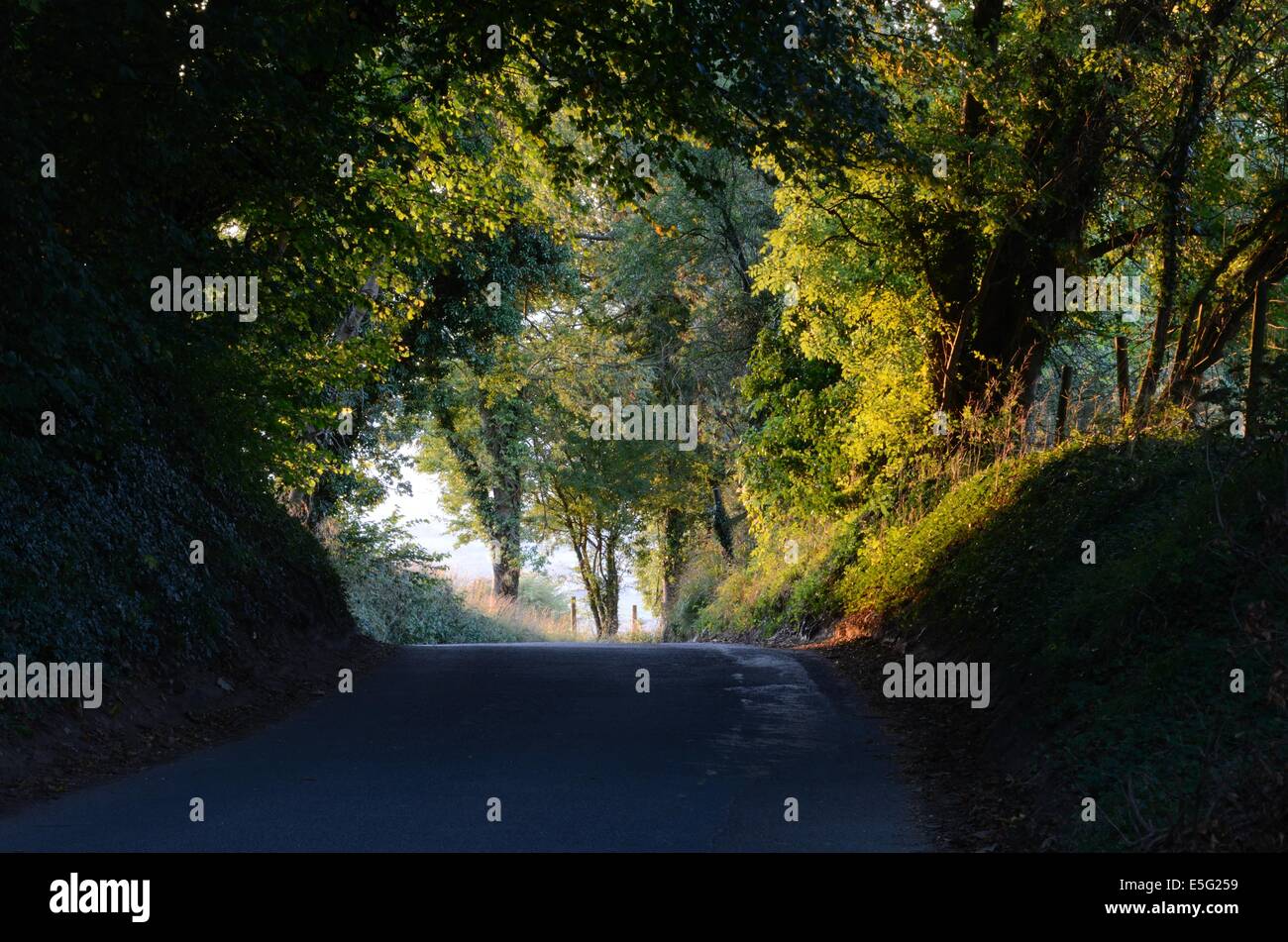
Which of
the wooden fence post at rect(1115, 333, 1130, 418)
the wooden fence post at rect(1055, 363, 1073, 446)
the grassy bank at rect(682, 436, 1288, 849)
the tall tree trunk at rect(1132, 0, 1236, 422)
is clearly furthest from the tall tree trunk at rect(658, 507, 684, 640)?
the tall tree trunk at rect(1132, 0, 1236, 422)

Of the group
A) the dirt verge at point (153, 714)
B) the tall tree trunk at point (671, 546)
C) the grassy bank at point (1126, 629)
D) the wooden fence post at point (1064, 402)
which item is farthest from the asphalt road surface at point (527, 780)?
the tall tree trunk at point (671, 546)

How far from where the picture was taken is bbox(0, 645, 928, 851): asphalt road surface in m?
7.78

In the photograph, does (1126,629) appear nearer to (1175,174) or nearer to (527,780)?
(527,780)

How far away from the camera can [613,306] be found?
4259cm

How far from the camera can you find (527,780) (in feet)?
31.2

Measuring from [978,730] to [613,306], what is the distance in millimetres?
33017

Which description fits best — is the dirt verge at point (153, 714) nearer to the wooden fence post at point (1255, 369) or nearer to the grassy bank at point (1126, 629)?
the grassy bank at point (1126, 629)

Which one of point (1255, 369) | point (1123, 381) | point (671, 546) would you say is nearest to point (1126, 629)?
point (1255, 369)

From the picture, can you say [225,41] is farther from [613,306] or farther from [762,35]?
[613,306]

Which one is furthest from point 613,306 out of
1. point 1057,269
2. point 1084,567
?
point 1084,567

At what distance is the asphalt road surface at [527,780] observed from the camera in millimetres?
7781

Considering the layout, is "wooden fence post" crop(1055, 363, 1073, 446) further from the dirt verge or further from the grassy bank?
the dirt verge

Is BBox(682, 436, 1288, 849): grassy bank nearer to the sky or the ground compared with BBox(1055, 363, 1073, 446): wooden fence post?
nearer to the ground

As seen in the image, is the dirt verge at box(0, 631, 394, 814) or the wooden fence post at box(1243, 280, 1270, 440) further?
the dirt verge at box(0, 631, 394, 814)
